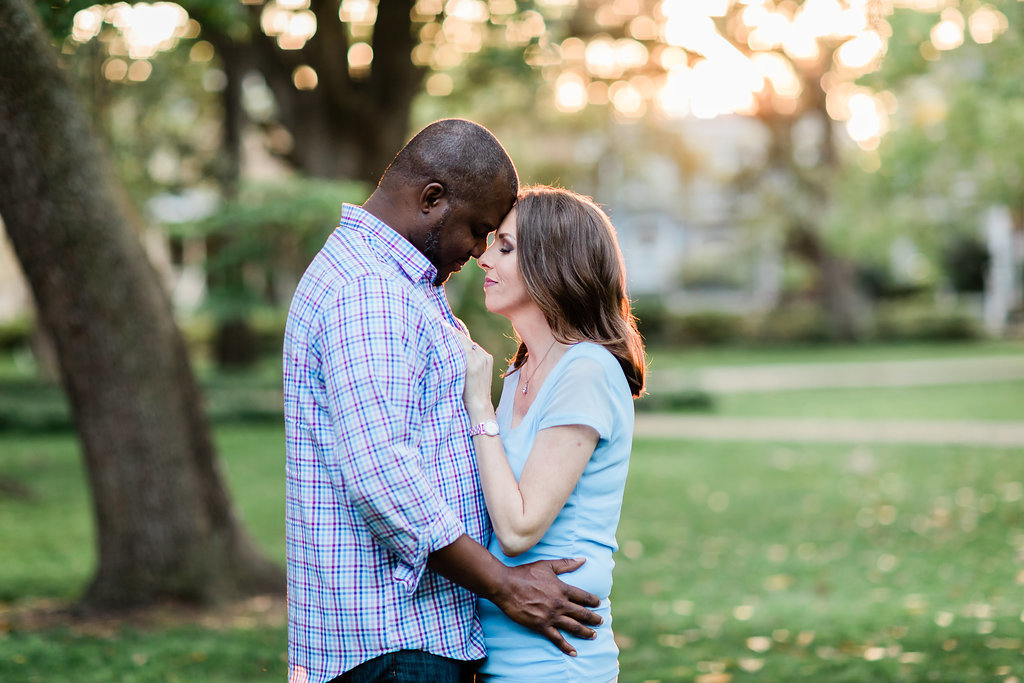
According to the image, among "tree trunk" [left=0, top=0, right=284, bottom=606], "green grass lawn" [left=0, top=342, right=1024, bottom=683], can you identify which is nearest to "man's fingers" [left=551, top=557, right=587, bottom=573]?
"green grass lawn" [left=0, top=342, right=1024, bottom=683]

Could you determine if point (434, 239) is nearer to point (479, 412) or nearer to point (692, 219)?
point (479, 412)

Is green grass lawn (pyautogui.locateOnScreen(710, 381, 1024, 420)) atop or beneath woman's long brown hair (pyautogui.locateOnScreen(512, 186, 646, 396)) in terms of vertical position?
beneath

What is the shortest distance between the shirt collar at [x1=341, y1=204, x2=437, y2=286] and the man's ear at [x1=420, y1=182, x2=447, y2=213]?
0.30 feet

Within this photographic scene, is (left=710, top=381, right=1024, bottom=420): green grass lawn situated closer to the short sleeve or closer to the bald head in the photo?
the short sleeve

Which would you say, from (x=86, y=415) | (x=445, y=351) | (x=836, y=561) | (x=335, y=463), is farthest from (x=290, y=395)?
(x=836, y=561)

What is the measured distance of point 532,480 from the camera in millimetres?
2322

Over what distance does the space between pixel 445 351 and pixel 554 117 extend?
85.8 feet

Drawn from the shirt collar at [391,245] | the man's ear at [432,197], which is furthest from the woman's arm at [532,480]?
the man's ear at [432,197]

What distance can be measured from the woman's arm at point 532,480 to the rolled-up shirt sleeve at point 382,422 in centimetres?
15

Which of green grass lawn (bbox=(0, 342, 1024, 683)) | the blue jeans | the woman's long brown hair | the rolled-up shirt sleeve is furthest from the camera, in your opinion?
green grass lawn (bbox=(0, 342, 1024, 683))

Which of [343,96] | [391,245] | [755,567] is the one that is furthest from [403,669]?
[343,96]

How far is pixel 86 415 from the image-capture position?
6191 millimetres

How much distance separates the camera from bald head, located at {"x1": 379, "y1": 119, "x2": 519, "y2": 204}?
7.68 ft

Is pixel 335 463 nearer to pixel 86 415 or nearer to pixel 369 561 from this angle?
pixel 369 561
